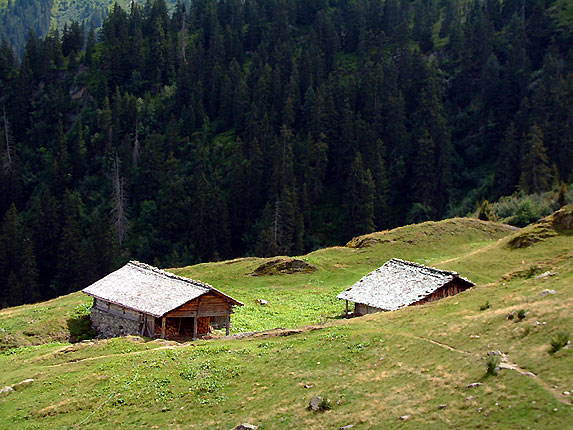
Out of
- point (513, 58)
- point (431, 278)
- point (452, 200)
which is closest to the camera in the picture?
point (431, 278)

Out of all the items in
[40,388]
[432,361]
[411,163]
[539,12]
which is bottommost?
[40,388]

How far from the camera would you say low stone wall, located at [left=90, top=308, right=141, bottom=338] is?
48250 millimetres

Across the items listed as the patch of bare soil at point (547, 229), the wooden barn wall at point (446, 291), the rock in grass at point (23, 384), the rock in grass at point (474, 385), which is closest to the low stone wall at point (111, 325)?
the rock in grass at point (23, 384)

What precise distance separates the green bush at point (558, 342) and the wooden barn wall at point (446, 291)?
19.3m

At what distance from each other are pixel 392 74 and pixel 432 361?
121602 millimetres

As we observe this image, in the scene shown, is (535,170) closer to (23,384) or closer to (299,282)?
(299,282)

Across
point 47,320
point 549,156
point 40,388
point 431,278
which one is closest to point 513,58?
point 549,156

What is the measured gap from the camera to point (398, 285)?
5022cm

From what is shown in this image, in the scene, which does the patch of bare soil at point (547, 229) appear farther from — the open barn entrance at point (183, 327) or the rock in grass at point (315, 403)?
the rock in grass at point (315, 403)

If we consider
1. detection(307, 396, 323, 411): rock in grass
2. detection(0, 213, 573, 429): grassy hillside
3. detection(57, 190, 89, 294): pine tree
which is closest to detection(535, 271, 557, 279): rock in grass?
detection(0, 213, 573, 429): grassy hillside

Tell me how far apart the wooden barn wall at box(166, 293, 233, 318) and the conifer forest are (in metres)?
60.3

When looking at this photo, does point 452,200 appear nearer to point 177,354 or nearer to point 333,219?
point 333,219

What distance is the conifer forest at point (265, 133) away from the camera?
119688mm

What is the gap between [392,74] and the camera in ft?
474
